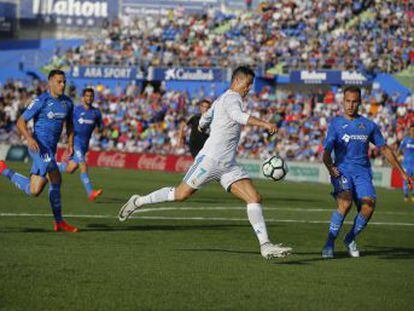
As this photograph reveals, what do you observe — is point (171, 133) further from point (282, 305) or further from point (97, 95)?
point (282, 305)

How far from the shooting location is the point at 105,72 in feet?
181

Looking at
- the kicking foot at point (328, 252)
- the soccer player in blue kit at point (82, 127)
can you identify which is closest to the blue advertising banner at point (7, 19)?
the soccer player in blue kit at point (82, 127)

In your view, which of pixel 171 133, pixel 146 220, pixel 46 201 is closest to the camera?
pixel 146 220

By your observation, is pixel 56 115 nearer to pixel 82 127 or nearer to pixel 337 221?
pixel 337 221

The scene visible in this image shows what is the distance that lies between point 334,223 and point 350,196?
426 millimetres

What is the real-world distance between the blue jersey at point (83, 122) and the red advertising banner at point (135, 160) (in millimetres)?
20757

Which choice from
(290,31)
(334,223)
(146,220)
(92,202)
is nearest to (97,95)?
(290,31)

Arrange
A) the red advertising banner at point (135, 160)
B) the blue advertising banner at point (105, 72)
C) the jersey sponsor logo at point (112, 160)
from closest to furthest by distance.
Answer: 1. the red advertising banner at point (135, 160)
2. the jersey sponsor logo at point (112, 160)
3. the blue advertising banner at point (105, 72)

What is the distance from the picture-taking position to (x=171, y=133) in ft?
156

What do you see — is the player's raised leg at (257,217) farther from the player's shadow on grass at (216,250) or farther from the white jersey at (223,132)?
the player's shadow on grass at (216,250)

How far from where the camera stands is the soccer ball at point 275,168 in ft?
39.7

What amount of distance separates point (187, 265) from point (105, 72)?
44888mm

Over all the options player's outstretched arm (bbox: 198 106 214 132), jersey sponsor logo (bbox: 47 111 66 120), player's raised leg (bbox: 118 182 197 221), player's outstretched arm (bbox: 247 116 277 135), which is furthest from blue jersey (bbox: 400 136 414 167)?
player's outstretched arm (bbox: 247 116 277 135)

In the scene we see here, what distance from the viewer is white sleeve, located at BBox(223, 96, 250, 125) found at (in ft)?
37.0
